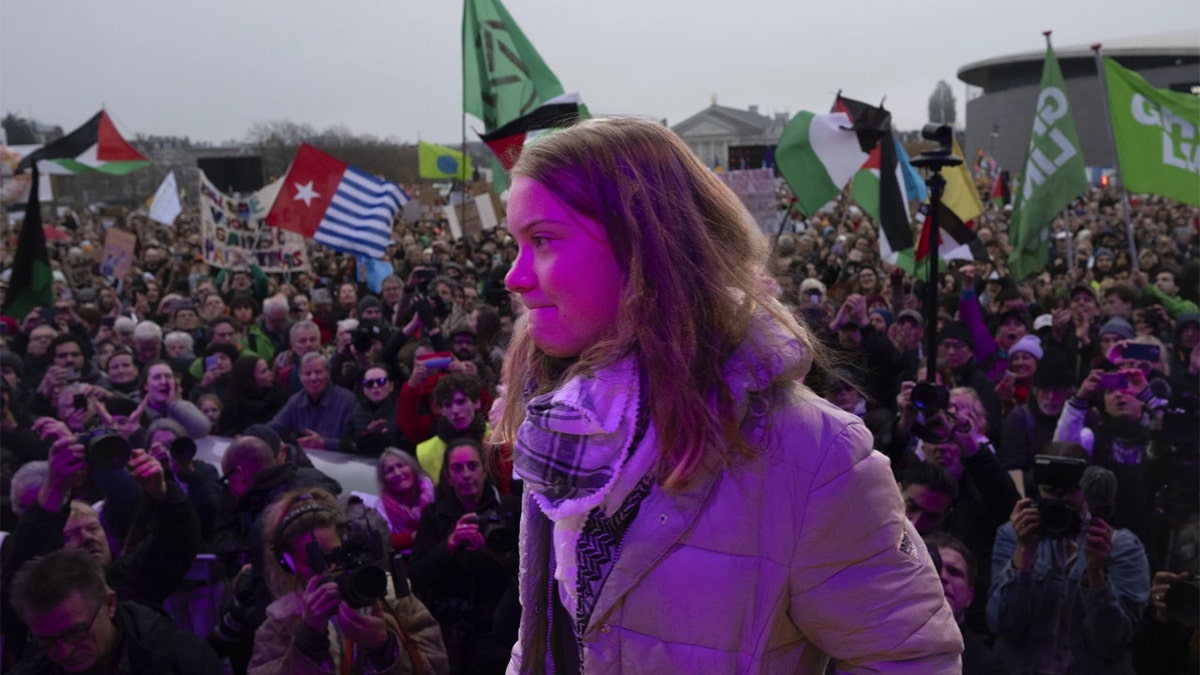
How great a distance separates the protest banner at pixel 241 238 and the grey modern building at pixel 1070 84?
52.2 m

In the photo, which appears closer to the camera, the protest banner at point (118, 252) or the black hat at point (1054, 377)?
the black hat at point (1054, 377)

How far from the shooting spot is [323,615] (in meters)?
2.86

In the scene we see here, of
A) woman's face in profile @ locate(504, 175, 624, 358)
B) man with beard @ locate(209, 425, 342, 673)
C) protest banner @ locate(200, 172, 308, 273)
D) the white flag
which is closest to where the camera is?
woman's face in profile @ locate(504, 175, 624, 358)

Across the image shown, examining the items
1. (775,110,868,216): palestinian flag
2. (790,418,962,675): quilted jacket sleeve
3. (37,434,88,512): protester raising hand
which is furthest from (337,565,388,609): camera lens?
(775,110,868,216): palestinian flag

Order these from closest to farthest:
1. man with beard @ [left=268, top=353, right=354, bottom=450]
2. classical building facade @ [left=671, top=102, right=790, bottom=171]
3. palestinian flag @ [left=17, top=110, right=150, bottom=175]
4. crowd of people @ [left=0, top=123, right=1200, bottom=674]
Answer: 1. crowd of people @ [left=0, top=123, right=1200, bottom=674]
2. man with beard @ [left=268, top=353, right=354, bottom=450]
3. palestinian flag @ [left=17, top=110, right=150, bottom=175]
4. classical building facade @ [left=671, top=102, right=790, bottom=171]

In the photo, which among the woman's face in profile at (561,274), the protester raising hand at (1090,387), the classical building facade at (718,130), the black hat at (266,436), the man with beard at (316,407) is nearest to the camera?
the woman's face in profile at (561,274)

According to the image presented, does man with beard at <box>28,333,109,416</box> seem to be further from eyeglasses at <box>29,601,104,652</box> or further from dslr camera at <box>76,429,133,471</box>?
eyeglasses at <box>29,601,104,652</box>

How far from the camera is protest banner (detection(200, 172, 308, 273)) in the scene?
1277cm

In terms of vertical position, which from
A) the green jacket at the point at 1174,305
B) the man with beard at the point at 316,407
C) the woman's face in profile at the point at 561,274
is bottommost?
the man with beard at the point at 316,407

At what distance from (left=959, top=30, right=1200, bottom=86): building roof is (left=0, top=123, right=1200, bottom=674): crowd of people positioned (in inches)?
2383

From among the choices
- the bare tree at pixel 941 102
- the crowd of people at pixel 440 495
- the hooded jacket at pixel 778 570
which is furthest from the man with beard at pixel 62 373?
the bare tree at pixel 941 102

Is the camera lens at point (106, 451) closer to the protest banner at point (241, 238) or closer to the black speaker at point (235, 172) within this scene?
the protest banner at point (241, 238)

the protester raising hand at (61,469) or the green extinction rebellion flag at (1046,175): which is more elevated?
the green extinction rebellion flag at (1046,175)

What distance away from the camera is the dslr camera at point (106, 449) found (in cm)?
338
